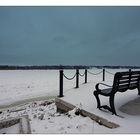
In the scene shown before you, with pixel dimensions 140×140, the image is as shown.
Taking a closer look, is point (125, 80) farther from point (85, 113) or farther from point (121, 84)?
point (85, 113)

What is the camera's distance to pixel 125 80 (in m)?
5.98

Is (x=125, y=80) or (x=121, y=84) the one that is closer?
(x=121, y=84)

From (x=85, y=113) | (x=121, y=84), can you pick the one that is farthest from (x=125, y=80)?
(x=85, y=113)

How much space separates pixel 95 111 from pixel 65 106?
5.90 feet

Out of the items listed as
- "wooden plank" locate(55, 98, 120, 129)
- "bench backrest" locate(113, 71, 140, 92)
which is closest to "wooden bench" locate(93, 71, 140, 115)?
"bench backrest" locate(113, 71, 140, 92)

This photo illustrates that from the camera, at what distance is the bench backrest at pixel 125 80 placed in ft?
18.3

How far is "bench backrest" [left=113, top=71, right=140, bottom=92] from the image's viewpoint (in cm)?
558

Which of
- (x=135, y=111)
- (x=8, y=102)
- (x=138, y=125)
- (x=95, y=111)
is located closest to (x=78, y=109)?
(x=95, y=111)

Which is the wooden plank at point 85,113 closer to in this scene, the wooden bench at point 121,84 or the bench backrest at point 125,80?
the wooden bench at point 121,84

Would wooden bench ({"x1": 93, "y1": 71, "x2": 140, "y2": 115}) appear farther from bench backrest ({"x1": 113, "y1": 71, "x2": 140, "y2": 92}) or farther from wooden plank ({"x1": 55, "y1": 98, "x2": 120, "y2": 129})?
wooden plank ({"x1": 55, "y1": 98, "x2": 120, "y2": 129})

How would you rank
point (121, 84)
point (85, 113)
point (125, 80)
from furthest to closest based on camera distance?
point (85, 113), point (125, 80), point (121, 84)

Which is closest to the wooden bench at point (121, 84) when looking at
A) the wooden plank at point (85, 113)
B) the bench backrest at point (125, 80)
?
the bench backrest at point (125, 80)

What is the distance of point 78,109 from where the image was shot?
6.47m

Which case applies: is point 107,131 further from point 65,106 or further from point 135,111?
point 65,106
